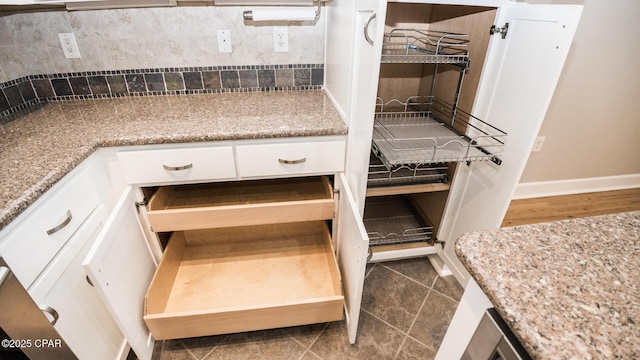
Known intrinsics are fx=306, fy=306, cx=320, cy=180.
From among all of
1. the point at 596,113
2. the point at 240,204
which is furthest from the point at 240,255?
the point at 596,113

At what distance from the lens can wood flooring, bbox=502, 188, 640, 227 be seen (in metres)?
2.19

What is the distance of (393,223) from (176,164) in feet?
3.95

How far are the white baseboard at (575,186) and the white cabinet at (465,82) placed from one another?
1.17 meters

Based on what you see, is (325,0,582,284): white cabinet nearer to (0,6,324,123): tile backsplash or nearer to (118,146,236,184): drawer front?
(0,6,324,123): tile backsplash

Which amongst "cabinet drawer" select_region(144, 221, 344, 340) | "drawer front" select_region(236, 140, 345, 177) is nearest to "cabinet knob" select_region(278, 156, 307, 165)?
"drawer front" select_region(236, 140, 345, 177)

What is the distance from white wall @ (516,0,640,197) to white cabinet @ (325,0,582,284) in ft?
3.50

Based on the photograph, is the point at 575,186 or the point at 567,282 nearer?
the point at 567,282

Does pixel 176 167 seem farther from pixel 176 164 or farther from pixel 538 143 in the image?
pixel 538 143

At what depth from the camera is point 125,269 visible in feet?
3.51

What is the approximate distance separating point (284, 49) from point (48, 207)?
1.21m

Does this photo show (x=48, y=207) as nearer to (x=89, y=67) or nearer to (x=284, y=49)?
(x=89, y=67)

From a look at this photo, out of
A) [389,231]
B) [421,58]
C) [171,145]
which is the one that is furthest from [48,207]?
[389,231]

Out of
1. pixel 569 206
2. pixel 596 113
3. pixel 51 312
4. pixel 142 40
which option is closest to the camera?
pixel 51 312

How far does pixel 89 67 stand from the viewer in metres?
1.50
